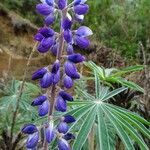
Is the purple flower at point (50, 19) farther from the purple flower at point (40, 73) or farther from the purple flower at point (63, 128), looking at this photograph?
the purple flower at point (63, 128)

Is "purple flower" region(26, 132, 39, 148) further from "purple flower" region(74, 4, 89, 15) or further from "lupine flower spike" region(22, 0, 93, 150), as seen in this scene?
"purple flower" region(74, 4, 89, 15)

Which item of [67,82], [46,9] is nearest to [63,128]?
[67,82]

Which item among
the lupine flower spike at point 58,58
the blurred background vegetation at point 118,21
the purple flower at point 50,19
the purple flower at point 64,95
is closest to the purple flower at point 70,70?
the lupine flower spike at point 58,58

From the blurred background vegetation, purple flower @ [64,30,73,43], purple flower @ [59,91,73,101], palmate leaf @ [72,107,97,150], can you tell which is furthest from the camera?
the blurred background vegetation

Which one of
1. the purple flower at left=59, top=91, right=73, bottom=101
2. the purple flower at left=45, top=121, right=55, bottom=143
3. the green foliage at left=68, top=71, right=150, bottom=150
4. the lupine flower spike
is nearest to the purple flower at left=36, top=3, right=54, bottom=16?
the lupine flower spike

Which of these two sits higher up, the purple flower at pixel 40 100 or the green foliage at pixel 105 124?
the purple flower at pixel 40 100

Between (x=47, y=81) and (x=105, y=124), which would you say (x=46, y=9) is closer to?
(x=47, y=81)
